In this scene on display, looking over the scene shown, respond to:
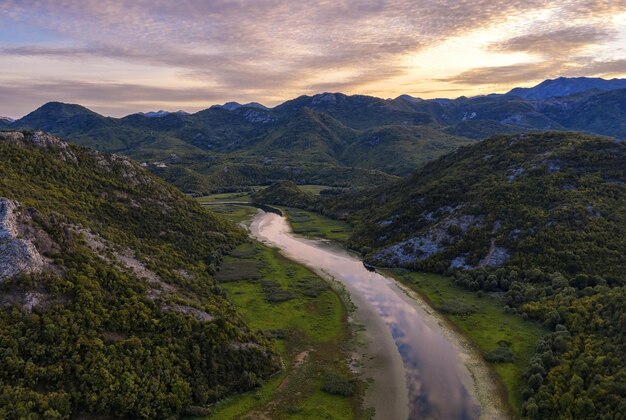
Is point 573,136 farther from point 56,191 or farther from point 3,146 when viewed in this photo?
point 3,146

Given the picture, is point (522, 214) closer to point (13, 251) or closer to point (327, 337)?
point (327, 337)

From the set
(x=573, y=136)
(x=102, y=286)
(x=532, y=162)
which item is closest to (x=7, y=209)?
(x=102, y=286)

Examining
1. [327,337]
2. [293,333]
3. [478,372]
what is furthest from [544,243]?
[293,333]

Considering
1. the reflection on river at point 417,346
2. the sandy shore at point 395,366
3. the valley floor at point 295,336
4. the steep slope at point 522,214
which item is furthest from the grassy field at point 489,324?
→ the valley floor at point 295,336

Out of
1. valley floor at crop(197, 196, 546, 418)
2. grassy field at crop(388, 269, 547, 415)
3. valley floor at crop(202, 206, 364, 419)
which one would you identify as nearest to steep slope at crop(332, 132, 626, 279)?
grassy field at crop(388, 269, 547, 415)

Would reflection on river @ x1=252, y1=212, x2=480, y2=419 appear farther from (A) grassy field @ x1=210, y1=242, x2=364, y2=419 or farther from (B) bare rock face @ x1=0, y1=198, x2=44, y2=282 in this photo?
(B) bare rock face @ x1=0, y1=198, x2=44, y2=282
